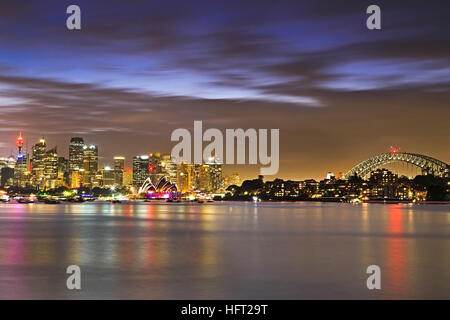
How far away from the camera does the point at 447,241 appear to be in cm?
5053

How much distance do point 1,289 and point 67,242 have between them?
83.6ft

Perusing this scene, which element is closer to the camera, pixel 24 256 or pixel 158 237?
pixel 24 256

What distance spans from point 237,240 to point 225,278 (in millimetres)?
23000

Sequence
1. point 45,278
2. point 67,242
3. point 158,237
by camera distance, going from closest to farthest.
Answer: point 45,278
point 67,242
point 158,237

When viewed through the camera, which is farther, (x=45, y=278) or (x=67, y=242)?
(x=67, y=242)
